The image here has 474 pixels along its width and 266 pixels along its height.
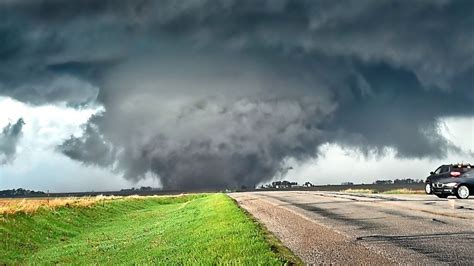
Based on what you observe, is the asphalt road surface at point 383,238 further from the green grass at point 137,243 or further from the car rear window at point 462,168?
the car rear window at point 462,168

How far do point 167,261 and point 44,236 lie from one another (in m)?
18.9

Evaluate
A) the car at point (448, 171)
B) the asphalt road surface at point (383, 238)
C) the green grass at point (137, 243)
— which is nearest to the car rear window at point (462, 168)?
the car at point (448, 171)

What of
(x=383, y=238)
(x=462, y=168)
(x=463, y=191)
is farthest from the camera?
(x=462, y=168)

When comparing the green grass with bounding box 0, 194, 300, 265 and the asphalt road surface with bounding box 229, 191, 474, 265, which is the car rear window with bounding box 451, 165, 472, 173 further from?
the green grass with bounding box 0, 194, 300, 265

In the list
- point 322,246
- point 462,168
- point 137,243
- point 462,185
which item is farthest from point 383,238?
point 462,168

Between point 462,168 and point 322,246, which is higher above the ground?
point 462,168

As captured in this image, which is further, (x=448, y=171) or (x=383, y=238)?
(x=448, y=171)

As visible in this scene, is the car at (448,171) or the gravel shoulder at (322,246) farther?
the car at (448,171)

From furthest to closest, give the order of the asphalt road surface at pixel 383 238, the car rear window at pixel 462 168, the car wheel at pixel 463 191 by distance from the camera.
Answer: the car rear window at pixel 462 168 < the car wheel at pixel 463 191 < the asphalt road surface at pixel 383 238

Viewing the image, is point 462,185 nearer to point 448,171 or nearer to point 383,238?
point 448,171

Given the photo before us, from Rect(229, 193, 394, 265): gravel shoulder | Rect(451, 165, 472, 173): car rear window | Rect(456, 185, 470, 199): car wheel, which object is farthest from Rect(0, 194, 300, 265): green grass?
Rect(451, 165, 472, 173): car rear window

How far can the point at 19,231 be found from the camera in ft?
93.9

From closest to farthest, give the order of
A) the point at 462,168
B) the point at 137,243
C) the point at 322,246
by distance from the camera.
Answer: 1. the point at 322,246
2. the point at 137,243
3. the point at 462,168

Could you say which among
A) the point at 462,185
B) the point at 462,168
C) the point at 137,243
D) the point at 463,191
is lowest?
the point at 137,243
